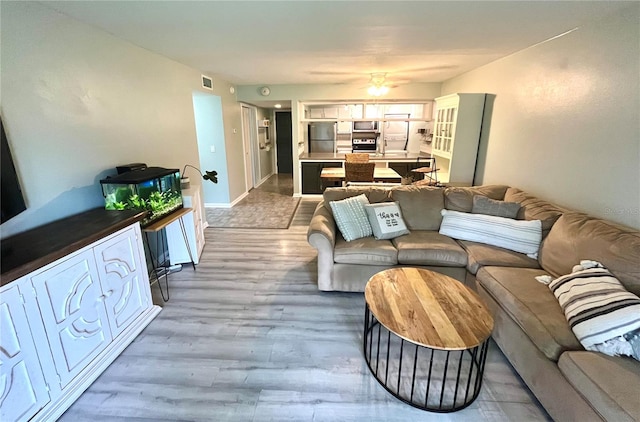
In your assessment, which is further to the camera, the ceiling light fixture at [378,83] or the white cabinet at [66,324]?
the ceiling light fixture at [378,83]

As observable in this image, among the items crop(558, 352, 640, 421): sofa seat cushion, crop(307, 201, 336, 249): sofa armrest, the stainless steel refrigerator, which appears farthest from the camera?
the stainless steel refrigerator

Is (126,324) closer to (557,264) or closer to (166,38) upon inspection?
(166,38)

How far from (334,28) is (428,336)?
92.1 inches

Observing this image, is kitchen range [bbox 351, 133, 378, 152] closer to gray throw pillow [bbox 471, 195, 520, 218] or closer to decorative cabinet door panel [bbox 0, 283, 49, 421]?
gray throw pillow [bbox 471, 195, 520, 218]

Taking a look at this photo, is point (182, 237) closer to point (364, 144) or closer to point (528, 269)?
point (528, 269)

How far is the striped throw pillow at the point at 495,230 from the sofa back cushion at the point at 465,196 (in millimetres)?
142

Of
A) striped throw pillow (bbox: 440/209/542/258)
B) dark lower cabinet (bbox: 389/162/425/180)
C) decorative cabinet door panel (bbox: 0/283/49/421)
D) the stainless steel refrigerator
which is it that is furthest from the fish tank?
the stainless steel refrigerator

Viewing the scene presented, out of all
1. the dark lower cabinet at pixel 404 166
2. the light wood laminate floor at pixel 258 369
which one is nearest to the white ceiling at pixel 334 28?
the light wood laminate floor at pixel 258 369

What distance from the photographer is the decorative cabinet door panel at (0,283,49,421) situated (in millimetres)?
1312

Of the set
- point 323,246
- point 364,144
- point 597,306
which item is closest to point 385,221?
point 323,246

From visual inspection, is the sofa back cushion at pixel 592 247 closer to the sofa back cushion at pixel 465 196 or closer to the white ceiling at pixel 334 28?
the sofa back cushion at pixel 465 196

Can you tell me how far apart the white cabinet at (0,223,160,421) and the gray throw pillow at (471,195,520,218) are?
119 inches

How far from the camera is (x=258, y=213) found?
522 cm

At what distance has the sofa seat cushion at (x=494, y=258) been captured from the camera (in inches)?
93.4
